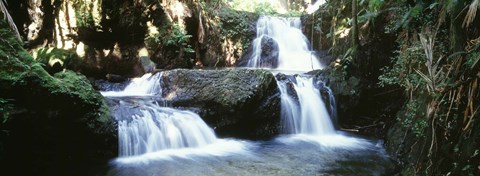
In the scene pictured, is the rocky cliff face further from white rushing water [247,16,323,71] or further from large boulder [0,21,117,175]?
large boulder [0,21,117,175]

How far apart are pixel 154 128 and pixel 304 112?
397 cm

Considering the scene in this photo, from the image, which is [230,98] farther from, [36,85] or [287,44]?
[287,44]

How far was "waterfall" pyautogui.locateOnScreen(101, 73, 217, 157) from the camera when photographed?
6.59 meters

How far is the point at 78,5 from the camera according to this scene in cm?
1086

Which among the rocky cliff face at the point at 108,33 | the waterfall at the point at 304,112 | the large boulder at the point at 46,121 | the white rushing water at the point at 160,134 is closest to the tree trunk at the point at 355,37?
the waterfall at the point at 304,112

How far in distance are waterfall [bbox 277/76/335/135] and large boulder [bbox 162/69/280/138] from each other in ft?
1.11

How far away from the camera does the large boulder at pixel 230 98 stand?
7965 mm

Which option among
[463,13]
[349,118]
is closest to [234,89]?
[349,118]

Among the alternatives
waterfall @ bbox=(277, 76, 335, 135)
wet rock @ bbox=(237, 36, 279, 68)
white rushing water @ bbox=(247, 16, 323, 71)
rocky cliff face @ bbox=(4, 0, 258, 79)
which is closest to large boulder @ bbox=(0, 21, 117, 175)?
waterfall @ bbox=(277, 76, 335, 135)

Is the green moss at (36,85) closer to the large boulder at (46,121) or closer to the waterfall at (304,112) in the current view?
the large boulder at (46,121)

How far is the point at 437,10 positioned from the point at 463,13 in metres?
1.27

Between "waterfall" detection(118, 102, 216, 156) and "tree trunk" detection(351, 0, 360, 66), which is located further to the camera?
"tree trunk" detection(351, 0, 360, 66)

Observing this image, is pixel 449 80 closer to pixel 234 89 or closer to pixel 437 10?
pixel 437 10

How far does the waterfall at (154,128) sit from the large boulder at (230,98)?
399 millimetres
